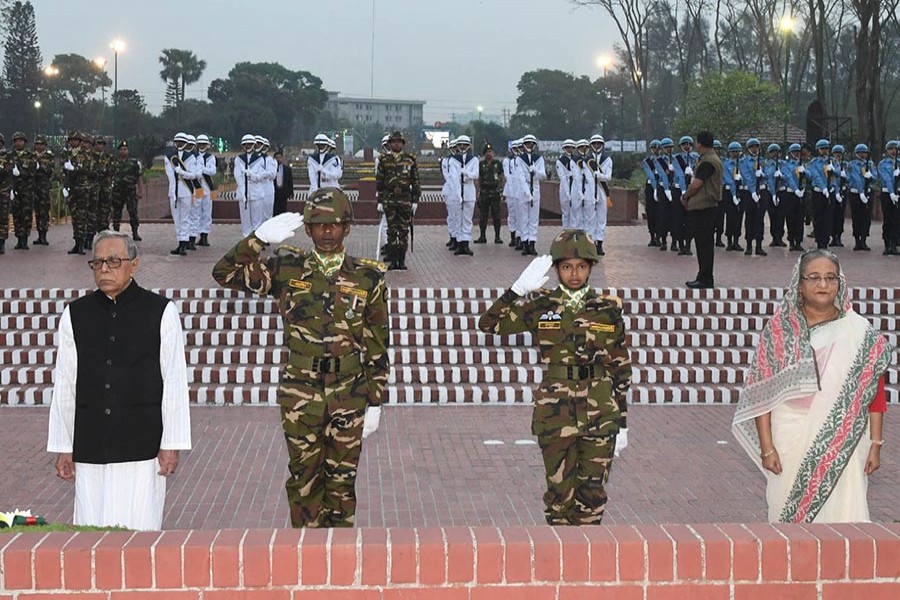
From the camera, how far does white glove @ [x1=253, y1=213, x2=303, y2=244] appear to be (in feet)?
16.9

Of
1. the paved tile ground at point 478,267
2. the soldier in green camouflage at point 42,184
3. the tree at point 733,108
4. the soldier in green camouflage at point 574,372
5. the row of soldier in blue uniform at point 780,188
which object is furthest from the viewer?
the tree at point 733,108

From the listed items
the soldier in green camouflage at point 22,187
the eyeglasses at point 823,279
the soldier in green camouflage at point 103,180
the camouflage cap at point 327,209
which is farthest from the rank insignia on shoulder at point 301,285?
the soldier in green camouflage at point 22,187

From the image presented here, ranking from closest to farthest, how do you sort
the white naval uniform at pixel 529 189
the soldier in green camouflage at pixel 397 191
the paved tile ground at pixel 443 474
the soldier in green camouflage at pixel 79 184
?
the paved tile ground at pixel 443 474 → the soldier in green camouflage at pixel 397 191 → the soldier in green camouflage at pixel 79 184 → the white naval uniform at pixel 529 189

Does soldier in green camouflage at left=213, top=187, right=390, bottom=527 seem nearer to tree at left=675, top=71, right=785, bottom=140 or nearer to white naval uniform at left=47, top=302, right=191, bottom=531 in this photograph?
white naval uniform at left=47, top=302, right=191, bottom=531

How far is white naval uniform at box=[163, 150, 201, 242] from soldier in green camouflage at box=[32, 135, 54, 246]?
215 cm

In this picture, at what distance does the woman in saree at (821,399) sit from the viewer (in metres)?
4.74

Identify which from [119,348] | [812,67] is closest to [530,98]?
[812,67]

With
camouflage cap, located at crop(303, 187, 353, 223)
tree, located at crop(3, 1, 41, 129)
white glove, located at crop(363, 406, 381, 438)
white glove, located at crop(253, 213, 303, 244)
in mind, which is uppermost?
tree, located at crop(3, 1, 41, 129)

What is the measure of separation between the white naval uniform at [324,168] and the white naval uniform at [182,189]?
2.19m

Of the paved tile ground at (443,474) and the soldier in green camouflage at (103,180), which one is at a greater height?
the soldier in green camouflage at (103,180)

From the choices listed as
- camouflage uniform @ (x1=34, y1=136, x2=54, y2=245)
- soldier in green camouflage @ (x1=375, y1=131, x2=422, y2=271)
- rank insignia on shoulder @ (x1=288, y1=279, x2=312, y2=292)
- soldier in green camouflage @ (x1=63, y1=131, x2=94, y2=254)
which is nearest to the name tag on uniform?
rank insignia on shoulder @ (x1=288, y1=279, x2=312, y2=292)

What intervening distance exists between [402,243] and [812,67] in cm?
8467

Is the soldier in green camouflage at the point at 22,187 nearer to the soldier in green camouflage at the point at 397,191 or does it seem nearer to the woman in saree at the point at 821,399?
the soldier in green camouflage at the point at 397,191

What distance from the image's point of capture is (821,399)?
476 cm
